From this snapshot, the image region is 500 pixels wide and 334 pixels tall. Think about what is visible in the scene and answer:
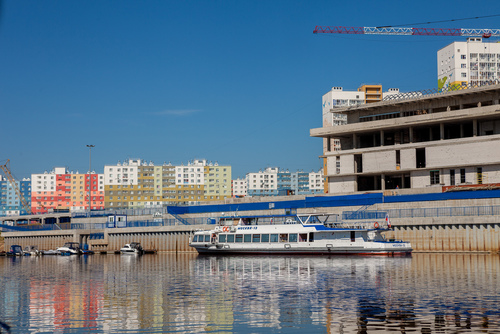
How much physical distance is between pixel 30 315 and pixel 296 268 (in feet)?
103

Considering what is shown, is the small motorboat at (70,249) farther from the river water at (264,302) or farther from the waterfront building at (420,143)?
the river water at (264,302)

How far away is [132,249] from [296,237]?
1321 inches

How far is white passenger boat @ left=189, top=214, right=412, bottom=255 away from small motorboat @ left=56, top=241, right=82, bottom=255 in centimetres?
2667

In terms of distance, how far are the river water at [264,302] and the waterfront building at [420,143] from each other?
41.1 meters

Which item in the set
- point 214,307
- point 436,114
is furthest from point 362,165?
point 214,307

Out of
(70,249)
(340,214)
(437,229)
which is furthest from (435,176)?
(70,249)

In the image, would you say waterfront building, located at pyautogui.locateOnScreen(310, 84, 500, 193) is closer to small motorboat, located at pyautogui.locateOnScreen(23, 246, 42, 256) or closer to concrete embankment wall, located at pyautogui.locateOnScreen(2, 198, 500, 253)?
concrete embankment wall, located at pyautogui.locateOnScreen(2, 198, 500, 253)

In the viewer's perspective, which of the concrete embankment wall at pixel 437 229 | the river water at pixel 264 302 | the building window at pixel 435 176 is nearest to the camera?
the river water at pixel 264 302

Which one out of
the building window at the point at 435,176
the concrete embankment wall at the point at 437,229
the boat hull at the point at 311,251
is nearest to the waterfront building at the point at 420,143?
the building window at the point at 435,176

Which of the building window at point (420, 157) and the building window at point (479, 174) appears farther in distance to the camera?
the building window at point (420, 157)

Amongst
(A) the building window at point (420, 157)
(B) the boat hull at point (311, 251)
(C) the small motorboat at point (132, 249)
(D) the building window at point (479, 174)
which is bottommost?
(C) the small motorboat at point (132, 249)

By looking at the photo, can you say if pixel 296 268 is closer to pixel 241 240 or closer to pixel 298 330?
pixel 241 240

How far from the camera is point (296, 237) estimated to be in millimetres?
79312

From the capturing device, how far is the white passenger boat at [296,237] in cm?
7519
